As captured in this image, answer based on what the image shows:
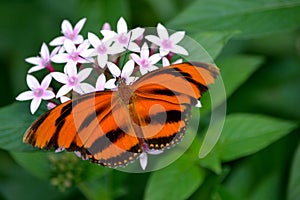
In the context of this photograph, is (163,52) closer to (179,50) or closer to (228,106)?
(179,50)

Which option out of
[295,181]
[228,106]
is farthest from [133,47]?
[228,106]

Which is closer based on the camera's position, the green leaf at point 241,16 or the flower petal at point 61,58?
the flower petal at point 61,58

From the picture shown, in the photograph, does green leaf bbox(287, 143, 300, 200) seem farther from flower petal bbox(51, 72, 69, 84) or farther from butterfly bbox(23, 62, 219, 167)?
flower petal bbox(51, 72, 69, 84)

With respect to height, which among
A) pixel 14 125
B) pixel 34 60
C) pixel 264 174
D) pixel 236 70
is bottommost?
pixel 264 174

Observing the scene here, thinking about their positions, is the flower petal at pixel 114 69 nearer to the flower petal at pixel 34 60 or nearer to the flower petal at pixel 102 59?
the flower petal at pixel 102 59

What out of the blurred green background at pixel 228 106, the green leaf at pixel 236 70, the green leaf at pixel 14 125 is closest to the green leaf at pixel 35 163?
the blurred green background at pixel 228 106

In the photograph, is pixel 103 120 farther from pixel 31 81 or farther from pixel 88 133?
pixel 31 81

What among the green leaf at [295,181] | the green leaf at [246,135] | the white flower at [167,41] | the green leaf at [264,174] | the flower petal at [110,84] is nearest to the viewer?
the flower petal at [110,84]

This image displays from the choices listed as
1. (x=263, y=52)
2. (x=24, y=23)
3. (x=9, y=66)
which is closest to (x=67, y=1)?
(x=24, y=23)
